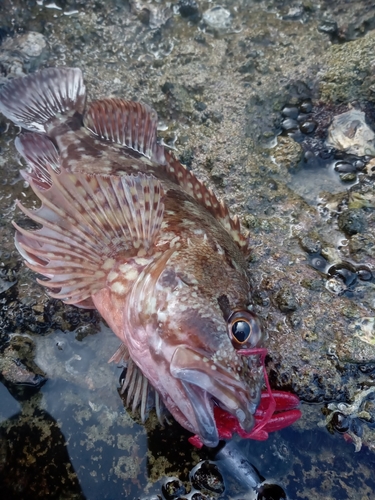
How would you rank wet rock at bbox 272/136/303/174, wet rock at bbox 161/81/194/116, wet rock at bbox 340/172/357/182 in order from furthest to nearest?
wet rock at bbox 161/81/194/116 < wet rock at bbox 272/136/303/174 < wet rock at bbox 340/172/357/182

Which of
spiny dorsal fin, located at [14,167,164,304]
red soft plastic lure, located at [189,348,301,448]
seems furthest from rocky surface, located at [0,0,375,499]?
spiny dorsal fin, located at [14,167,164,304]

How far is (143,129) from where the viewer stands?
12.1 feet

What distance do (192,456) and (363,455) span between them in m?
1.09

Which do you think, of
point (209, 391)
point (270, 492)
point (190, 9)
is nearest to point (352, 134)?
point (190, 9)

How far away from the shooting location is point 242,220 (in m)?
3.67

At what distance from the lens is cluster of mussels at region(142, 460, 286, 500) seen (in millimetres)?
2475

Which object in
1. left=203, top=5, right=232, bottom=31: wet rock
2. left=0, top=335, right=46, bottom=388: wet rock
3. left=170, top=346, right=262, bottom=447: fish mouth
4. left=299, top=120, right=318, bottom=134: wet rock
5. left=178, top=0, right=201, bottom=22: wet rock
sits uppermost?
left=178, top=0, right=201, bottom=22: wet rock

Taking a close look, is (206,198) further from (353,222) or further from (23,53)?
(23,53)

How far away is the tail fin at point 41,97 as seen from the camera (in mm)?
3883

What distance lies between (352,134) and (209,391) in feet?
9.75

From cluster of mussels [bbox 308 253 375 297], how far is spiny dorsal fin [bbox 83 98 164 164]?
5.90ft

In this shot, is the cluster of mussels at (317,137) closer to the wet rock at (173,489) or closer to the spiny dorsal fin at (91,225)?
the spiny dorsal fin at (91,225)

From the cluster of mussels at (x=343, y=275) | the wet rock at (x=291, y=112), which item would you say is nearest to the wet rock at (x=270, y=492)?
the cluster of mussels at (x=343, y=275)

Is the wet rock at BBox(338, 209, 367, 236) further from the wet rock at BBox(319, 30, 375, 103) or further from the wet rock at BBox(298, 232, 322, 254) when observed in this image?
the wet rock at BBox(319, 30, 375, 103)
